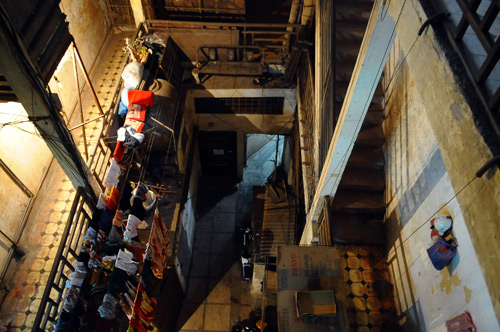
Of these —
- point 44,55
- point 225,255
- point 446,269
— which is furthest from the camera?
point 225,255

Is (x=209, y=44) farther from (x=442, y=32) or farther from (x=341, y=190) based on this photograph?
(x=442, y=32)

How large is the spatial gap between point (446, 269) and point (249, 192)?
30.9 ft

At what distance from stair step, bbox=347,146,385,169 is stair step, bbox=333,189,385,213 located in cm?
62

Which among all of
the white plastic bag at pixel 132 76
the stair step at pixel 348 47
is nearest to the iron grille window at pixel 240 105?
the white plastic bag at pixel 132 76

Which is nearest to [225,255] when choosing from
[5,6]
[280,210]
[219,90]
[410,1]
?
[280,210]

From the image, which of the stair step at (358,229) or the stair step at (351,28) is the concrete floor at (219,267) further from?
the stair step at (351,28)

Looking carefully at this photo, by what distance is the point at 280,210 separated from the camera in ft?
33.0

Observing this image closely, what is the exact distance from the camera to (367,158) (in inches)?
296

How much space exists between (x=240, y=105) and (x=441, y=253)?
787cm

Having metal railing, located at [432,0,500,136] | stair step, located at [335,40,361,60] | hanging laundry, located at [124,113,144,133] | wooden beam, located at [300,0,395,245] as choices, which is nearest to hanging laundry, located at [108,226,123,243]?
hanging laundry, located at [124,113,144,133]

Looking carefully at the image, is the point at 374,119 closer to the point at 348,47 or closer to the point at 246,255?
the point at 348,47

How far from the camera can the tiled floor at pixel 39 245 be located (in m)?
7.24

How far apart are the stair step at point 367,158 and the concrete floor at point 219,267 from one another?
A: 607 cm

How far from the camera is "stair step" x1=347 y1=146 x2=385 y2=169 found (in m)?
7.45
